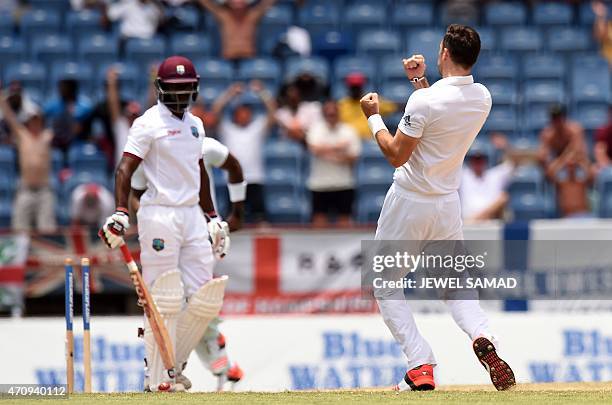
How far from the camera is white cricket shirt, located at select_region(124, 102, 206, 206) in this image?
349 inches

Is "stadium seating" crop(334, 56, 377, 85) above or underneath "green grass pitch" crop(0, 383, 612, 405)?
above

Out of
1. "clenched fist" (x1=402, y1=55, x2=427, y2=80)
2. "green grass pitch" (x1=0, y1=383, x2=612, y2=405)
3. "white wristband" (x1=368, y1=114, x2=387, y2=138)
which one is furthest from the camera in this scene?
"clenched fist" (x1=402, y1=55, x2=427, y2=80)

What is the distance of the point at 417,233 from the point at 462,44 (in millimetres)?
1162

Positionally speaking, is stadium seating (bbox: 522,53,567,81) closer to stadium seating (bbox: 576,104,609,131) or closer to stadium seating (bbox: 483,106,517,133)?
stadium seating (bbox: 576,104,609,131)

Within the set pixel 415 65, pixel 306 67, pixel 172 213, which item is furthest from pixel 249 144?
pixel 415 65

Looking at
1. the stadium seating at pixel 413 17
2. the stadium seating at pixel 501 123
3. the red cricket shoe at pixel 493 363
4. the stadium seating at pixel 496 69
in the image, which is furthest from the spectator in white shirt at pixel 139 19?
the red cricket shoe at pixel 493 363

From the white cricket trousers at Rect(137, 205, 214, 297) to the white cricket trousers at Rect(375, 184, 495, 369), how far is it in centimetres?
138

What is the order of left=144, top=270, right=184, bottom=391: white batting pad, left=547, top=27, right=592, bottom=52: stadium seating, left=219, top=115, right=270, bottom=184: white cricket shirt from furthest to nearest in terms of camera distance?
1. left=547, top=27, right=592, bottom=52: stadium seating
2. left=219, top=115, right=270, bottom=184: white cricket shirt
3. left=144, top=270, right=184, bottom=391: white batting pad

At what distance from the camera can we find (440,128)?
26.6 ft

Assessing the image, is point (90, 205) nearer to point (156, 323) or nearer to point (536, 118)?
point (536, 118)

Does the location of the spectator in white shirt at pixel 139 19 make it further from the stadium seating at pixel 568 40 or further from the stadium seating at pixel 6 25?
the stadium seating at pixel 568 40

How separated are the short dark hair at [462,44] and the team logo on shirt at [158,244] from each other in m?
2.28


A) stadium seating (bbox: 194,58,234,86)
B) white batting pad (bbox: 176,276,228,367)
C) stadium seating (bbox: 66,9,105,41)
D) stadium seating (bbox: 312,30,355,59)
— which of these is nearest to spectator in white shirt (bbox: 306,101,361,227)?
stadium seating (bbox: 194,58,234,86)

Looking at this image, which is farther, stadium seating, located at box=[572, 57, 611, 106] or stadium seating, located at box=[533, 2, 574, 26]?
stadium seating, located at box=[533, 2, 574, 26]
